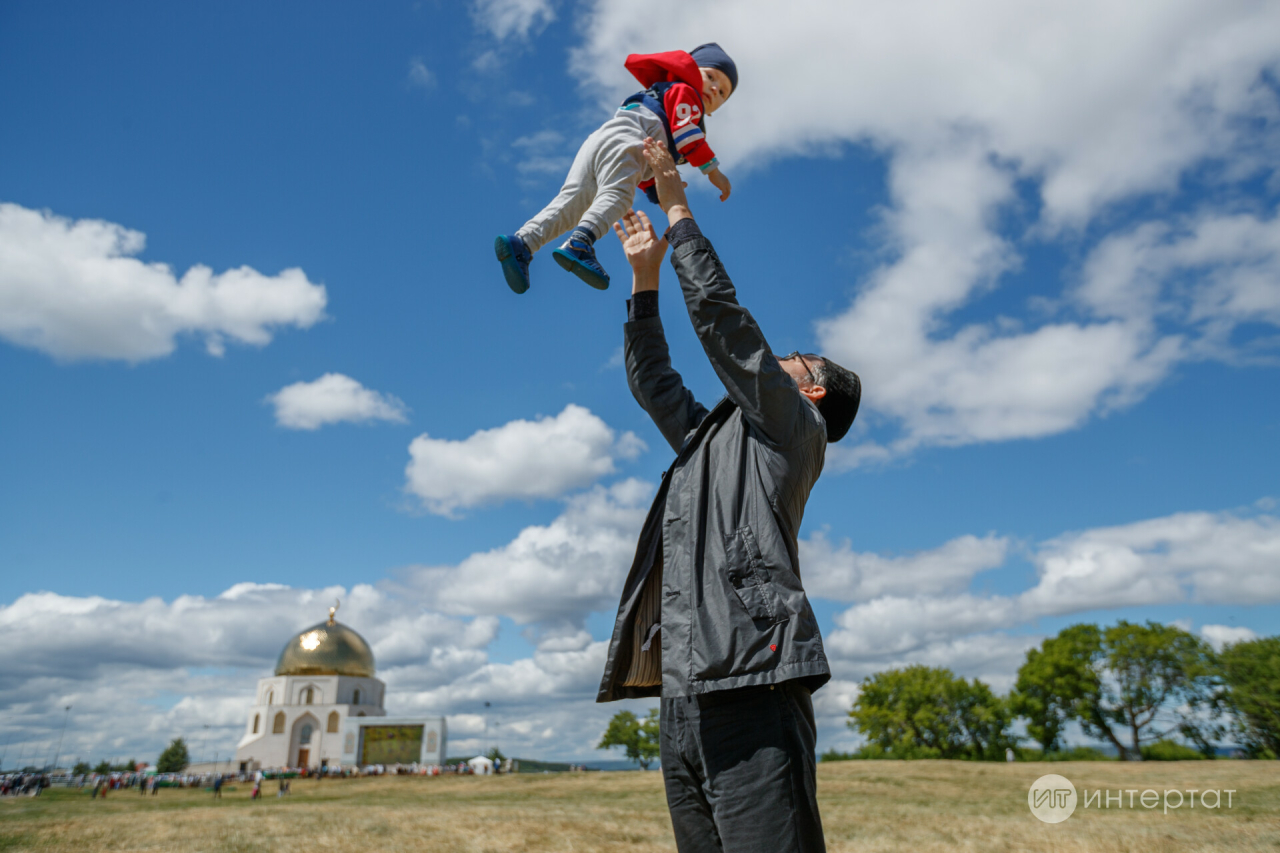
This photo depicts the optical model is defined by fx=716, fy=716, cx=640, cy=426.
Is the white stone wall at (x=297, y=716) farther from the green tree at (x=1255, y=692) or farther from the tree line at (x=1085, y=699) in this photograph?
the green tree at (x=1255, y=692)

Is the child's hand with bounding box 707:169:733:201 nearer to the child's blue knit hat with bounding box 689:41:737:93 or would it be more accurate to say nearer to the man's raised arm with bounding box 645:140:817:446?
the child's blue knit hat with bounding box 689:41:737:93

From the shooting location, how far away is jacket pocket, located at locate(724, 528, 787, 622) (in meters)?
2.24

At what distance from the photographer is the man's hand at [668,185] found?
287cm

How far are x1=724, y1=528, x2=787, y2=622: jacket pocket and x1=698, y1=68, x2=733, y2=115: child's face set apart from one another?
282 centimetres

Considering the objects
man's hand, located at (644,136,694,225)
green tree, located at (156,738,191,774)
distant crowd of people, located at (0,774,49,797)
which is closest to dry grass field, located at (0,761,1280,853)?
man's hand, located at (644,136,694,225)

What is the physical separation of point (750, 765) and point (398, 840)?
382 inches

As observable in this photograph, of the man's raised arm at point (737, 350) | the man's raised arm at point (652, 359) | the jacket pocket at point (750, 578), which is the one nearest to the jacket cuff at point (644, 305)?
the man's raised arm at point (652, 359)

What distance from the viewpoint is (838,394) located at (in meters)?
3.15

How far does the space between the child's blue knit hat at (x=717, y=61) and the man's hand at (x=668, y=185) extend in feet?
4.68

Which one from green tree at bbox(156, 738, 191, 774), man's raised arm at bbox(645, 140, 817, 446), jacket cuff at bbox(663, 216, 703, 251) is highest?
jacket cuff at bbox(663, 216, 703, 251)

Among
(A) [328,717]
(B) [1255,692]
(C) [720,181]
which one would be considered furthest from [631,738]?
(C) [720,181]

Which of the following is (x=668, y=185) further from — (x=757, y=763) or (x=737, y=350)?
(x=757, y=763)

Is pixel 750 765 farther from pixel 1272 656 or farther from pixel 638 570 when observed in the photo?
pixel 1272 656

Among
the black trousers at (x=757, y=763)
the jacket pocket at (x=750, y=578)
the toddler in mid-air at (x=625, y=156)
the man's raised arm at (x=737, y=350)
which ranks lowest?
the black trousers at (x=757, y=763)
